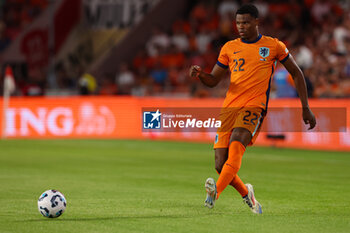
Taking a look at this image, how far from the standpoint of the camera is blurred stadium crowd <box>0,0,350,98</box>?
906 inches

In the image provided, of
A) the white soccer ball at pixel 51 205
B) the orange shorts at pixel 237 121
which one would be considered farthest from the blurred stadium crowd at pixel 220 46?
the white soccer ball at pixel 51 205

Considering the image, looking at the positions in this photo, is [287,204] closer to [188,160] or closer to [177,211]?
[177,211]

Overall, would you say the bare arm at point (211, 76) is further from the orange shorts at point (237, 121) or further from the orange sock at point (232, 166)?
the orange sock at point (232, 166)

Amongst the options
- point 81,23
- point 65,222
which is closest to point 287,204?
point 65,222

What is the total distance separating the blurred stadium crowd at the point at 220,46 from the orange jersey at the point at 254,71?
41.8ft

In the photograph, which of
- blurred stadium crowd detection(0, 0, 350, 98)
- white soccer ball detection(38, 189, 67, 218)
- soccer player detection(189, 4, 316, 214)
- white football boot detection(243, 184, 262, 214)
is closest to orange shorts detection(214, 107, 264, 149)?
soccer player detection(189, 4, 316, 214)

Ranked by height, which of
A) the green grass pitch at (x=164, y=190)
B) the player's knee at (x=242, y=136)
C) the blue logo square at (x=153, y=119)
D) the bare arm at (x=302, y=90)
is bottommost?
the green grass pitch at (x=164, y=190)

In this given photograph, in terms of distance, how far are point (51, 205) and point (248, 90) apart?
8.66ft

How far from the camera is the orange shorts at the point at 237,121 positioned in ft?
27.5

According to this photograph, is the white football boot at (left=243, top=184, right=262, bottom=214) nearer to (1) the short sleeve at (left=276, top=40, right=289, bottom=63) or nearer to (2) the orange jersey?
(2) the orange jersey

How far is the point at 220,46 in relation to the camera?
93.2ft

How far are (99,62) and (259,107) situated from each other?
78.9 ft

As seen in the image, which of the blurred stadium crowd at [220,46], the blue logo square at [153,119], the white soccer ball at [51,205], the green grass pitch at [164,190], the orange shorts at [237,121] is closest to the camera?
the green grass pitch at [164,190]

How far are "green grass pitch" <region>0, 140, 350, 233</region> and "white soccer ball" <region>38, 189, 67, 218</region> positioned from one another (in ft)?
0.31
